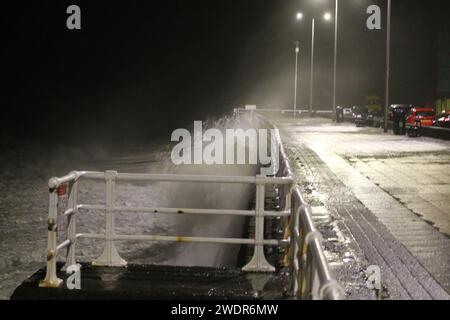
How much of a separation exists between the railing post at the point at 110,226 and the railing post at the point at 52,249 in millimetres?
770

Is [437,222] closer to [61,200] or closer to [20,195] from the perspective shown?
[61,200]

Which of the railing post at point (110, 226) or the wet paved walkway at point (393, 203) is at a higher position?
the railing post at point (110, 226)

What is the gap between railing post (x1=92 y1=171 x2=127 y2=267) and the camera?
324 inches

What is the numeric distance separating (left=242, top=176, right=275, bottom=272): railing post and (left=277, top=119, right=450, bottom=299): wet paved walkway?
92 cm

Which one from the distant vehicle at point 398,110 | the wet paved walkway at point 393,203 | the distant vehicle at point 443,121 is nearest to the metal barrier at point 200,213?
the wet paved walkway at point 393,203

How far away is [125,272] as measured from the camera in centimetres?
848

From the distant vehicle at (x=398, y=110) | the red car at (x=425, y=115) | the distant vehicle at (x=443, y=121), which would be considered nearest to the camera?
the distant vehicle at (x=398, y=110)

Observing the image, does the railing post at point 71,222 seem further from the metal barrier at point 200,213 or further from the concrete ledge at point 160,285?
the concrete ledge at point 160,285

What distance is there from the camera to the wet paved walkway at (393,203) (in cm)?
824

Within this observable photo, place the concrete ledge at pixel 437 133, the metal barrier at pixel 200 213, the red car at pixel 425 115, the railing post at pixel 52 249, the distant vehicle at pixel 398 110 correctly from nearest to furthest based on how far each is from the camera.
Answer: the metal barrier at pixel 200 213
the railing post at pixel 52 249
the concrete ledge at pixel 437 133
the distant vehicle at pixel 398 110
the red car at pixel 425 115

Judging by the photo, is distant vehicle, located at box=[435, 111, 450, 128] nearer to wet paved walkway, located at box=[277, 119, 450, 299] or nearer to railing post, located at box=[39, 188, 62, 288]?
wet paved walkway, located at box=[277, 119, 450, 299]

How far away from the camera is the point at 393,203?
44.0ft

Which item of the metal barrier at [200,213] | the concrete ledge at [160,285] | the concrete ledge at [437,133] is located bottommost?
the concrete ledge at [160,285]

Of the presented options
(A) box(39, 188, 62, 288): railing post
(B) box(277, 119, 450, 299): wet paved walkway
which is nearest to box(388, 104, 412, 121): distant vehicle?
(B) box(277, 119, 450, 299): wet paved walkway
